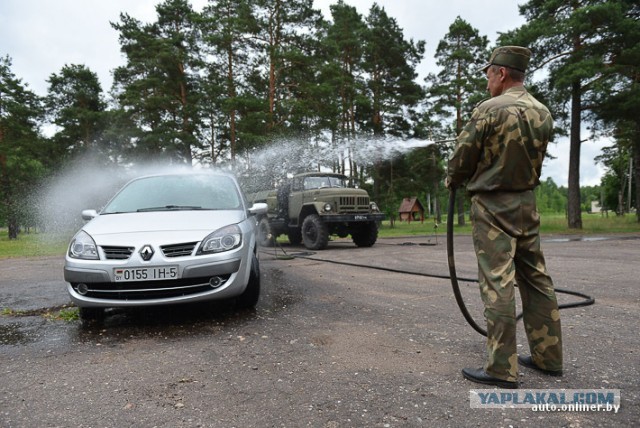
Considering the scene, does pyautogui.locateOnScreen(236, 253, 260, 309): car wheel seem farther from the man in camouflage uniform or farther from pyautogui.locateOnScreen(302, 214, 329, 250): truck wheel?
pyautogui.locateOnScreen(302, 214, 329, 250): truck wheel

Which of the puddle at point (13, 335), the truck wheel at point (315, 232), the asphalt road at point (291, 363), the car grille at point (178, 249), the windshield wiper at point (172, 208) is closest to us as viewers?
the asphalt road at point (291, 363)

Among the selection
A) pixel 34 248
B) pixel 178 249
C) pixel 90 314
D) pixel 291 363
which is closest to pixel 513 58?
pixel 291 363

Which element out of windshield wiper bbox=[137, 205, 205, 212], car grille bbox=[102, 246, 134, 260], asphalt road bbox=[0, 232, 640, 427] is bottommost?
asphalt road bbox=[0, 232, 640, 427]

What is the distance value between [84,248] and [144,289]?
0.74m

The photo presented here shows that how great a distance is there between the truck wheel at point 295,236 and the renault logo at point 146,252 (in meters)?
9.27

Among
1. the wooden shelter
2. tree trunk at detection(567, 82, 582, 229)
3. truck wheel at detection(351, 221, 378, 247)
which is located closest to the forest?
tree trunk at detection(567, 82, 582, 229)

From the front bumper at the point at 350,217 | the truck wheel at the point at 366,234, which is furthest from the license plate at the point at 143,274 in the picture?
the truck wheel at the point at 366,234

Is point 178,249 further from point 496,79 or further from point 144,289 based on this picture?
point 496,79

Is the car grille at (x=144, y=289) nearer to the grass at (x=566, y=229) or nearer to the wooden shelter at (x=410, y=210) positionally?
the grass at (x=566, y=229)

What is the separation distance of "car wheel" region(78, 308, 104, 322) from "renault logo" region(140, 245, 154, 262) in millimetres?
1002

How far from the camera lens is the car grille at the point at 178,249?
370cm

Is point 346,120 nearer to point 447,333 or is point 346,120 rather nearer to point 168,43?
point 168,43

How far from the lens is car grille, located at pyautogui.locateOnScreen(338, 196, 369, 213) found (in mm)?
11459

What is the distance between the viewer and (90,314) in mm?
4090
